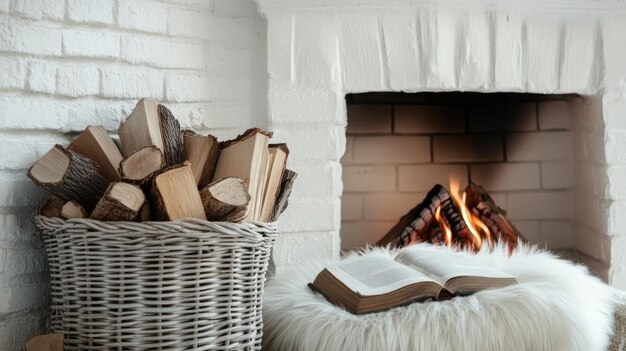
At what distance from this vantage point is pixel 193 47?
1.94 metres

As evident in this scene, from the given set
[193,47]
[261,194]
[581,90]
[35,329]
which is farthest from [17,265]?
[581,90]

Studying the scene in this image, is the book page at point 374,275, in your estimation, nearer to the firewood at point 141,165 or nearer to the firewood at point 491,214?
the firewood at point 141,165

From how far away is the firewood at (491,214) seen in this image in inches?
90.1

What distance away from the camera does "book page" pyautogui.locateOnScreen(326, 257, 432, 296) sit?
1.57 metres

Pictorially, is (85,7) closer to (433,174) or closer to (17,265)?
(17,265)

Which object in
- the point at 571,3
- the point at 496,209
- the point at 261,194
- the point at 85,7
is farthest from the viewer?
the point at 496,209

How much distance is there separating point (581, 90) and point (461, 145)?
531 millimetres

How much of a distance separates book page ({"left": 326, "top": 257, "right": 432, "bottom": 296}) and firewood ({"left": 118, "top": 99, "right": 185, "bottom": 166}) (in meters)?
0.46

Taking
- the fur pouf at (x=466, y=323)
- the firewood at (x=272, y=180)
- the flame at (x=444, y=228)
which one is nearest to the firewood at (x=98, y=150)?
the firewood at (x=272, y=180)

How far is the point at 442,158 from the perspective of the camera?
2.57 meters

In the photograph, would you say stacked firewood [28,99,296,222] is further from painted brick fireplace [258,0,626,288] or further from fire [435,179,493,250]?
fire [435,179,493,250]

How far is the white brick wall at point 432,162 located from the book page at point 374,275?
2.51 feet

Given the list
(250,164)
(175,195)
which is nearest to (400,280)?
(250,164)

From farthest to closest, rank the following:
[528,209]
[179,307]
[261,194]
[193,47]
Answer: [528,209] < [193,47] < [261,194] < [179,307]
